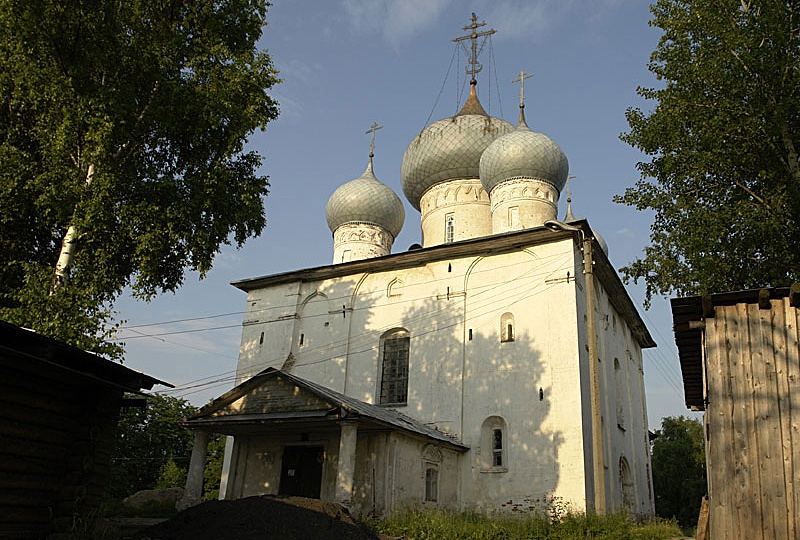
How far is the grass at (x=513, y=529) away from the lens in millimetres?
10805

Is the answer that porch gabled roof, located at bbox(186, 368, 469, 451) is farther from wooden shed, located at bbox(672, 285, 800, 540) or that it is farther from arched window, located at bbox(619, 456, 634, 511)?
wooden shed, located at bbox(672, 285, 800, 540)

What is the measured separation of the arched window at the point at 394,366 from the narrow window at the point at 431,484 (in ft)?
8.80

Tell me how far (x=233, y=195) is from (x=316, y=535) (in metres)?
6.39

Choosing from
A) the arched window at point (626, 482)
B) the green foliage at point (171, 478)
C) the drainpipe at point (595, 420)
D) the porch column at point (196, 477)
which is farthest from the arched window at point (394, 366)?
the green foliage at point (171, 478)

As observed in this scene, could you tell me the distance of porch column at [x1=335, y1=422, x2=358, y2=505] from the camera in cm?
1177

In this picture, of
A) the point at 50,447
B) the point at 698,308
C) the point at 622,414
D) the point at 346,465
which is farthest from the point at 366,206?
the point at 50,447

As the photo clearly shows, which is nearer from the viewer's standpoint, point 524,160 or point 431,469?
point 431,469

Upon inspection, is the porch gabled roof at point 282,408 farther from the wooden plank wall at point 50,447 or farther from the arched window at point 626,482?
the arched window at point 626,482

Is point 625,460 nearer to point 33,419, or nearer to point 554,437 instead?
point 554,437

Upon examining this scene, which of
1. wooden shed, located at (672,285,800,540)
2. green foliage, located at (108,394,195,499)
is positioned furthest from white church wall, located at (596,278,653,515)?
green foliage, located at (108,394,195,499)

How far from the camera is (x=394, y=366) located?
1748cm

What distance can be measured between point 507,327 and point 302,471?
245 inches

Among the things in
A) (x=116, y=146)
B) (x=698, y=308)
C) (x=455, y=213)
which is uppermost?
(x=455, y=213)

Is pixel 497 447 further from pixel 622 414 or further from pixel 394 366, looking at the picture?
pixel 622 414
